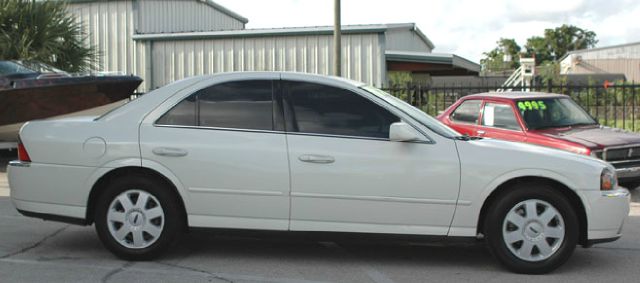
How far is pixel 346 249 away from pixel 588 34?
4645 inches

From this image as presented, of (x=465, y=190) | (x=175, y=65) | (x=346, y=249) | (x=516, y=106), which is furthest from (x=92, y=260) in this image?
(x=175, y=65)

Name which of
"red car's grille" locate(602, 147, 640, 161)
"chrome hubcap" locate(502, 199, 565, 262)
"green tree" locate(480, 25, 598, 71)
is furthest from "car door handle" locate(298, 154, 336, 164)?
"green tree" locate(480, 25, 598, 71)

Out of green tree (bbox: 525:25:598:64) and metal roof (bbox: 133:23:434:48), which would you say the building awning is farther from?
green tree (bbox: 525:25:598:64)

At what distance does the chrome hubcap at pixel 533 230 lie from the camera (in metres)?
5.33

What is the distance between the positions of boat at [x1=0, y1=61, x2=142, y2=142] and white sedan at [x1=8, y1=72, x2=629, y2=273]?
5.48 m

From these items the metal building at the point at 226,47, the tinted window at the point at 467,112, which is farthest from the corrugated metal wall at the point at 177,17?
the tinted window at the point at 467,112

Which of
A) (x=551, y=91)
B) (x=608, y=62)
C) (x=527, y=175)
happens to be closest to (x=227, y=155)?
(x=527, y=175)

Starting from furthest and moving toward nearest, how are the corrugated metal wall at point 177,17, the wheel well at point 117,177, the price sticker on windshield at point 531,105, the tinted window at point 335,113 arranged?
1. the corrugated metal wall at point 177,17
2. the price sticker on windshield at point 531,105
3. the wheel well at point 117,177
4. the tinted window at point 335,113

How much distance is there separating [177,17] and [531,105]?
798 inches

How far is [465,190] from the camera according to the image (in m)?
5.33

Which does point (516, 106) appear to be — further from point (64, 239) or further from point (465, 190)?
point (64, 239)

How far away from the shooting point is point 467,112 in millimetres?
10547

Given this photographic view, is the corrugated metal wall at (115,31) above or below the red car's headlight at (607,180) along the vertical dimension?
above

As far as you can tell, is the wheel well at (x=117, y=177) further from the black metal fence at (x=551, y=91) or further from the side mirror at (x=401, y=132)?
the black metal fence at (x=551, y=91)
